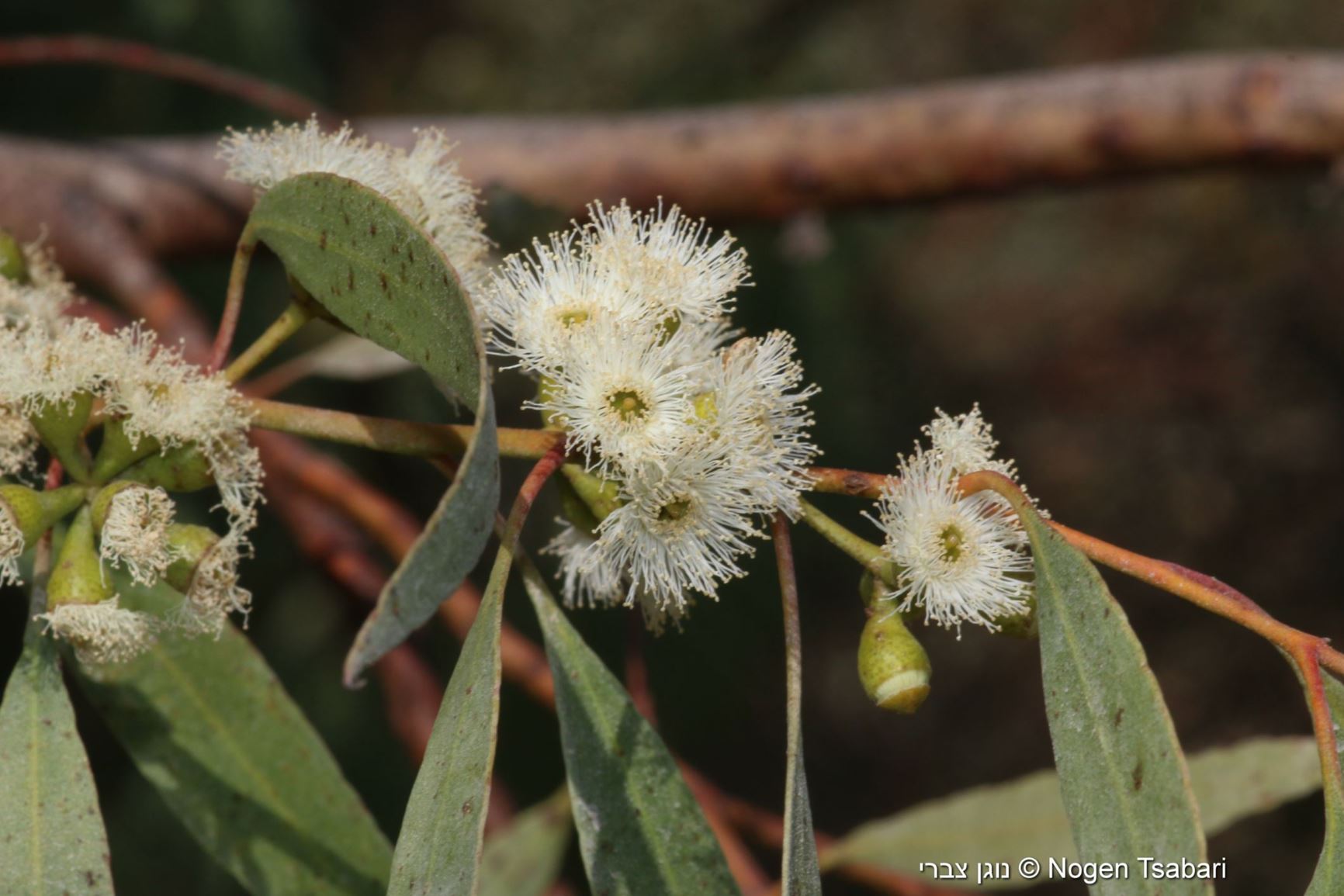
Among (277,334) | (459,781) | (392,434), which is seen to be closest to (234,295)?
(277,334)

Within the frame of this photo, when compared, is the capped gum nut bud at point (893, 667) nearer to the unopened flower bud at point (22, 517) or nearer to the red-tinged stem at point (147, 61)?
the unopened flower bud at point (22, 517)

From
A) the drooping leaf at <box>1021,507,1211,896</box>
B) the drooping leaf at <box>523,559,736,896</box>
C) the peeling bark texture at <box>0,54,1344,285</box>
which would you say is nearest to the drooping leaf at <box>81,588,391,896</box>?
the drooping leaf at <box>523,559,736,896</box>

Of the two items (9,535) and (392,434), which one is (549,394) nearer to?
(392,434)

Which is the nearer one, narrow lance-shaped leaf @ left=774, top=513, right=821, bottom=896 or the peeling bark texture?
narrow lance-shaped leaf @ left=774, top=513, right=821, bottom=896

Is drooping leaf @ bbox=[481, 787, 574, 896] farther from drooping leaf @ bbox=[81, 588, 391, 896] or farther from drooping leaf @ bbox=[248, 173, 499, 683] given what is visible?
drooping leaf @ bbox=[248, 173, 499, 683]

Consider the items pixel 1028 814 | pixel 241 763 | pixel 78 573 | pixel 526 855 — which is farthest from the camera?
pixel 526 855

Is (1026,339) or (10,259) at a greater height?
(1026,339)

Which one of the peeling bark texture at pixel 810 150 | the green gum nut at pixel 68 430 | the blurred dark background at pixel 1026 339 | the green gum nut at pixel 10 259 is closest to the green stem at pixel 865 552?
the green gum nut at pixel 68 430

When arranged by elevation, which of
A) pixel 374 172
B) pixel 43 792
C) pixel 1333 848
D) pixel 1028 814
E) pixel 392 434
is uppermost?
pixel 374 172
